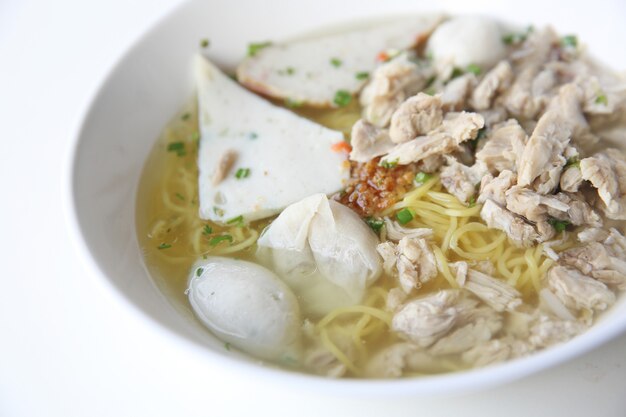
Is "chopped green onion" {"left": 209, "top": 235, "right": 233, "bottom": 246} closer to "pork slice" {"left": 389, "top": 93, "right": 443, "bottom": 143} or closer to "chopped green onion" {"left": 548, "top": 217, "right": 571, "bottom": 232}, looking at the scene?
"pork slice" {"left": 389, "top": 93, "right": 443, "bottom": 143}

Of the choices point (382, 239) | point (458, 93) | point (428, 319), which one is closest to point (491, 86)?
point (458, 93)

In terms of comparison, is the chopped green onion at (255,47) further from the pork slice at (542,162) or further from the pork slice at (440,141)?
the pork slice at (542,162)

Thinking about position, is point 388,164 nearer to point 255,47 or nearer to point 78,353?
point 255,47

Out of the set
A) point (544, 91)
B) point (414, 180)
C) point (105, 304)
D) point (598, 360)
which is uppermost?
point (544, 91)

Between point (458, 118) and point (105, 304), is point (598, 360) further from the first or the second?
point (105, 304)

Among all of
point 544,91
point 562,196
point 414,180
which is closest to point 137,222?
point 414,180

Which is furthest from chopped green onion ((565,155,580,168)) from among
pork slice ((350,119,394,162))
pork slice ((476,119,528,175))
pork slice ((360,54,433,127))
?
pork slice ((360,54,433,127))
